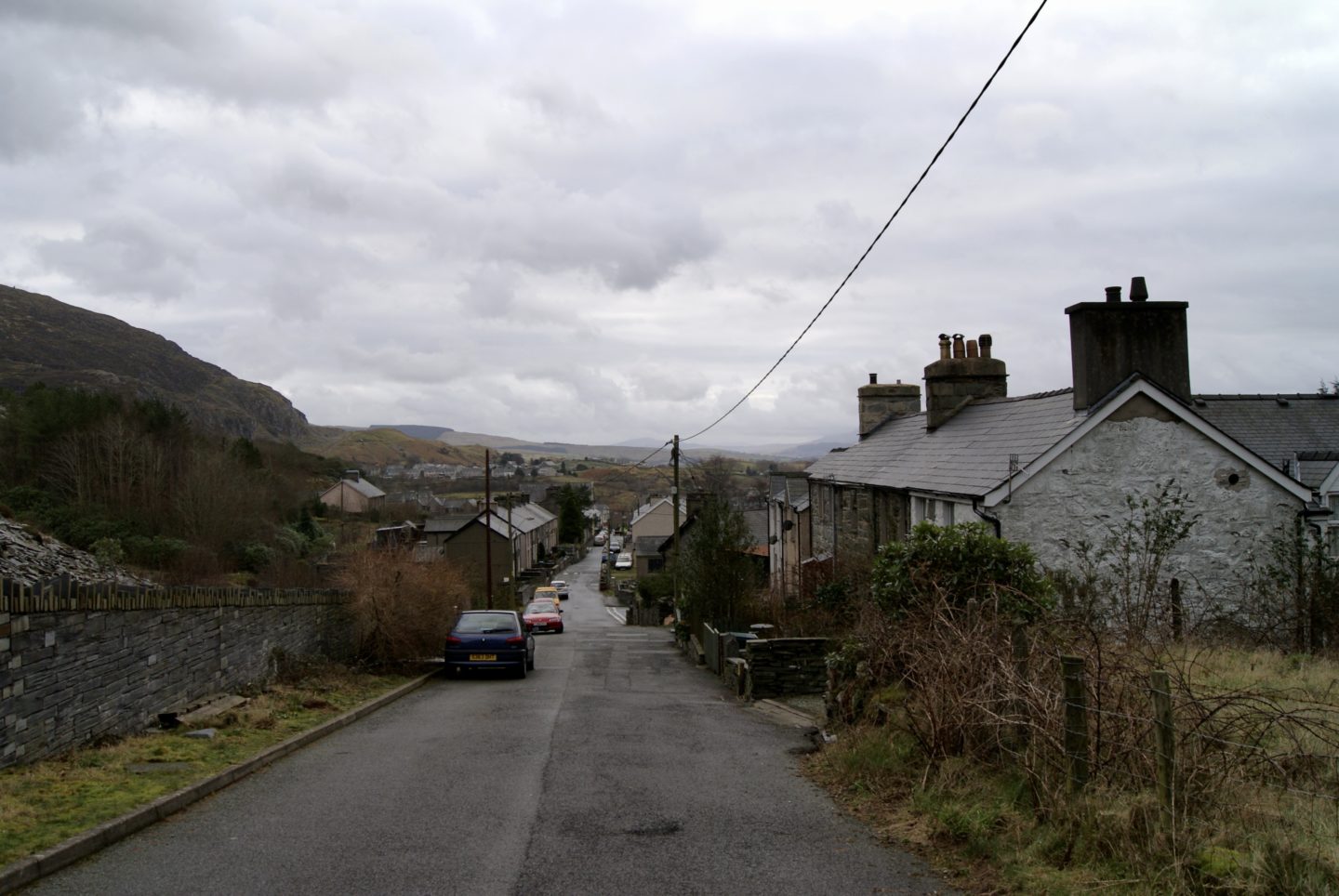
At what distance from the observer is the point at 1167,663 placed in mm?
7715

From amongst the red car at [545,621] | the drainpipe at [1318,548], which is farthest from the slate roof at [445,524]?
the drainpipe at [1318,548]

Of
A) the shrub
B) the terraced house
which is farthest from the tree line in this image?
the shrub

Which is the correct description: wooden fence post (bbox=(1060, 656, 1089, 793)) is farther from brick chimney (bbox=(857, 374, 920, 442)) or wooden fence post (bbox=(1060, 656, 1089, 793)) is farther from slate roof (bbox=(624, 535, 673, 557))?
slate roof (bbox=(624, 535, 673, 557))

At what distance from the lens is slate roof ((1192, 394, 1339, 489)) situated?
956 inches

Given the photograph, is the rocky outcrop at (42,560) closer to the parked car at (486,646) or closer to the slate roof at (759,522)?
the parked car at (486,646)

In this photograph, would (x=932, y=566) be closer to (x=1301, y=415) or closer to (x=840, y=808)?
(x=840, y=808)

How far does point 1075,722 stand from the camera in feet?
21.4

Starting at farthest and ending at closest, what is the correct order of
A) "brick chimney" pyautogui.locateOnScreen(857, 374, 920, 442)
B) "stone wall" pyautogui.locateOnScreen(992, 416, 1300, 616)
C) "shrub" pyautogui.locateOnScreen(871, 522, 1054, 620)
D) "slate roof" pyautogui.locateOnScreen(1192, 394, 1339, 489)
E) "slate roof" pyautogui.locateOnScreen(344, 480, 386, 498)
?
"slate roof" pyautogui.locateOnScreen(344, 480, 386, 498)
"brick chimney" pyautogui.locateOnScreen(857, 374, 920, 442)
"slate roof" pyautogui.locateOnScreen(1192, 394, 1339, 489)
"stone wall" pyautogui.locateOnScreen(992, 416, 1300, 616)
"shrub" pyautogui.locateOnScreen(871, 522, 1054, 620)

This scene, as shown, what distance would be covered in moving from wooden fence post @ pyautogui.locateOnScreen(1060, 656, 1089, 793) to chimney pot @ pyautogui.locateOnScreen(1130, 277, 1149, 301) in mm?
13209

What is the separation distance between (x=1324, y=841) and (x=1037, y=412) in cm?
1611

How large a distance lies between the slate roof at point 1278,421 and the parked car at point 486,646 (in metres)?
16.7

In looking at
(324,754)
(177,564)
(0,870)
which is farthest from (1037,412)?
(177,564)

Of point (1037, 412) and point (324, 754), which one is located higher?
point (1037, 412)

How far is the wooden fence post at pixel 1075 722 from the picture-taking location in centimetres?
646
